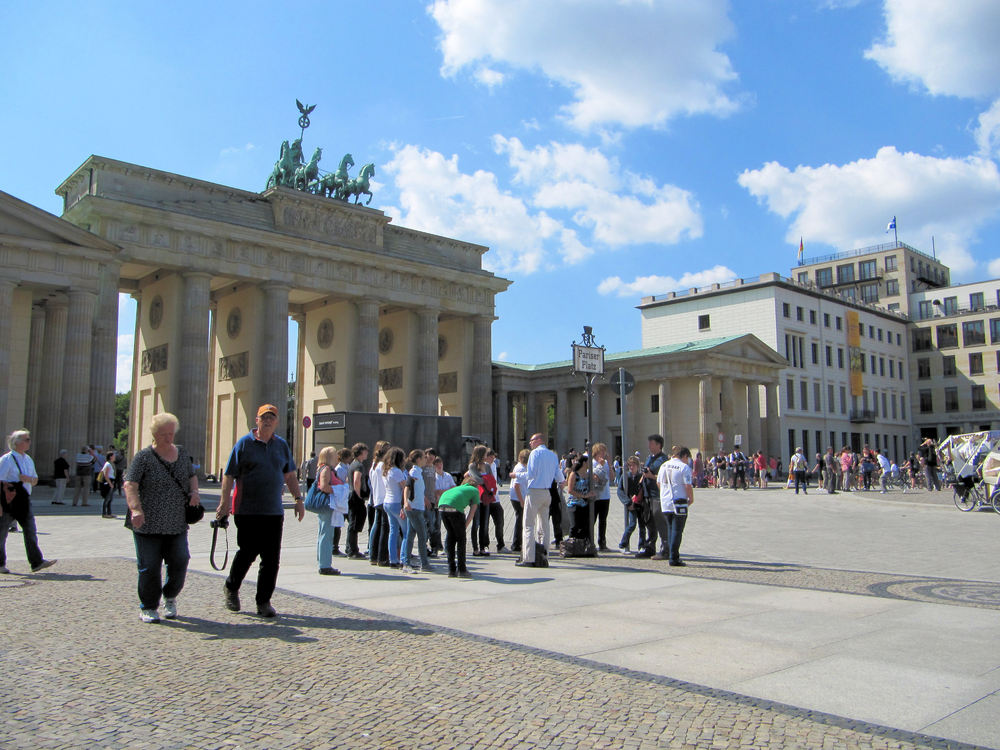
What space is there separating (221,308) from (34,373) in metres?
17.1

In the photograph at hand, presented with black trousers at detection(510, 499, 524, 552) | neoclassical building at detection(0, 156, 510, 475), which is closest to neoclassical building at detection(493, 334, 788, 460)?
neoclassical building at detection(0, 156, 510, 475)

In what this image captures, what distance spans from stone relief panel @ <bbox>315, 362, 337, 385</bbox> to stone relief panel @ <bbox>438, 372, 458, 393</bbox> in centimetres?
825

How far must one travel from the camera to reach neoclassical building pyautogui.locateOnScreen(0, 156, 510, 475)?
33094 millimetres

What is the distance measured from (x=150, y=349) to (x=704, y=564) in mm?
40772

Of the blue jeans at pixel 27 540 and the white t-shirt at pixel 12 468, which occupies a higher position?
the white t-shirt at pixel 12 468

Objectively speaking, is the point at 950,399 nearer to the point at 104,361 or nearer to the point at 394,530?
the point at 104,361

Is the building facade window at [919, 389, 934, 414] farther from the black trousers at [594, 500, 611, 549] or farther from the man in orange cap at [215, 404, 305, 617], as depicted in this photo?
the man in orange cap at [215, 404, 305, 617]

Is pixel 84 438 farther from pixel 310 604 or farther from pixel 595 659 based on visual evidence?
pixel 595 659

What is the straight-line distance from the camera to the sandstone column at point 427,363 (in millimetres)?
52438

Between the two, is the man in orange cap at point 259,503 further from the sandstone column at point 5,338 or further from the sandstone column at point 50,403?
the sandstone column at point 50,403

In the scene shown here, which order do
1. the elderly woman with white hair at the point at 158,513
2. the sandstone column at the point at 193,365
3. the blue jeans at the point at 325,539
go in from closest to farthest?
the elderly woman with white hair at the point at 158,513 < the blue jeans at the point at 325,539 < the sandstone column at the point at 193,365

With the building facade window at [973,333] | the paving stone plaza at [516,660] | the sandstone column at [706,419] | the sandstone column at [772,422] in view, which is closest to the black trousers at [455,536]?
the paving stone plaza at [516,660]

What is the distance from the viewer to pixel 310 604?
8727 millimetres

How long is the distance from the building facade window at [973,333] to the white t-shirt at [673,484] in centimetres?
8216
